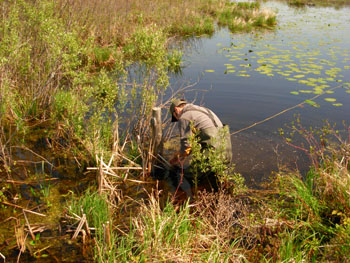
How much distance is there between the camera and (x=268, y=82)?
12.2 m

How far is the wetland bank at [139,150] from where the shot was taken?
172 inches

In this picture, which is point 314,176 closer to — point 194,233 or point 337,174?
point 337,174

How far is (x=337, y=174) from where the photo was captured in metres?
5.14

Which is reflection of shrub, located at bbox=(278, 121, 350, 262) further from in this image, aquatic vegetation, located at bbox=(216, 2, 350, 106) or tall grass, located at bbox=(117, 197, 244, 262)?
aquatic vegetation, located at bbox=(216, 2, 350, 106)

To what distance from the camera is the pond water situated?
780 cm

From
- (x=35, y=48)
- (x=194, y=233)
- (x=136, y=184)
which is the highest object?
(x=35, y=48)

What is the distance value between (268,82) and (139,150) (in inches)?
290

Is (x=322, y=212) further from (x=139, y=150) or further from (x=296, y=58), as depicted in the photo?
(x=296, y=58)

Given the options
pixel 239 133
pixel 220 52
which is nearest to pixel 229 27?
pixel 220 52

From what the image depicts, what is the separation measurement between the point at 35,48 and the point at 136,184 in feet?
14.1

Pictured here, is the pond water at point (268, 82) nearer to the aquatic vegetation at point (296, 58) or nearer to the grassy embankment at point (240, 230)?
the aquatic vegetation at point (296, 58)

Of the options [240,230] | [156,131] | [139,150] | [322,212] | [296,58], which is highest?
[296,58]

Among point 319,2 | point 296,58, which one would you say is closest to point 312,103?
point 296,58

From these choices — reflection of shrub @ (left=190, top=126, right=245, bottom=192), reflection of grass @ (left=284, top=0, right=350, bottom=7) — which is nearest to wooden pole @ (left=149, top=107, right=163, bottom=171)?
reflection of shrub @ (left=190, top=126, right=245, bottom=192)
